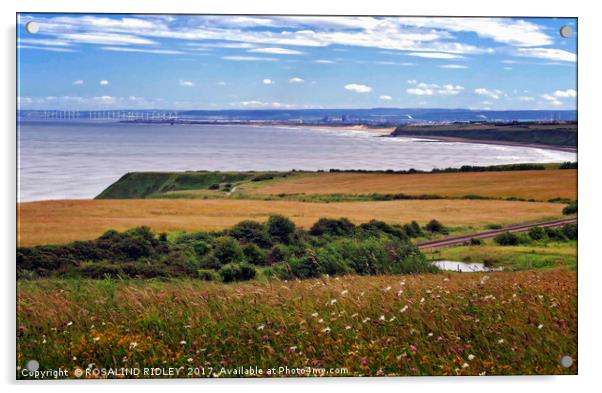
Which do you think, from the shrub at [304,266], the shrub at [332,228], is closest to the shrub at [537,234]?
the shrub at [332,228]

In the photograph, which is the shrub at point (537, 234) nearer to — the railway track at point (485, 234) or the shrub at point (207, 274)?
the railway track at point (485, 234)

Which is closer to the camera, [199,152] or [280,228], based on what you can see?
[280,228]

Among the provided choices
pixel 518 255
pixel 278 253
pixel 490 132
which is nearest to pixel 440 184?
pixel 490 132

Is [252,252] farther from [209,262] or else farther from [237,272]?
[209,262]

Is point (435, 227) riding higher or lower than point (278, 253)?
higher

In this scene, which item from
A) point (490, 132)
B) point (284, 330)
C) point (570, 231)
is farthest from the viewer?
point (490, 132)

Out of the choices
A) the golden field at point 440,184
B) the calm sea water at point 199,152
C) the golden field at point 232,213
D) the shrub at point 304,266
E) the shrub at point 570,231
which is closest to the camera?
the calm sea water at point 199,152

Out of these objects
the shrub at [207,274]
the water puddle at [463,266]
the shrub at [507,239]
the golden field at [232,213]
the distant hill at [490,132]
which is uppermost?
the distant hill at [490,132]
